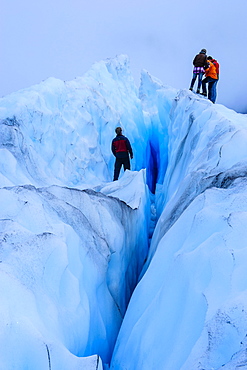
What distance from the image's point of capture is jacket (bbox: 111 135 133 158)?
512 cm

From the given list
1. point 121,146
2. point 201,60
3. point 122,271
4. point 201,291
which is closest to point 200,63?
point 201,60

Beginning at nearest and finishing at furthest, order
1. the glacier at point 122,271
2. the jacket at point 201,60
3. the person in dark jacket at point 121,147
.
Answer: the glacier at point 122,271
the person in dark jacket at point 121,147
the jacket at point 201,60

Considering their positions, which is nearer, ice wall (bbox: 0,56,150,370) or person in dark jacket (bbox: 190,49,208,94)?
ice wall (bbox: 0,56,150,370)

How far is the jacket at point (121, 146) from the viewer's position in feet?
16.8

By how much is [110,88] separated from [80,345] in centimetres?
670

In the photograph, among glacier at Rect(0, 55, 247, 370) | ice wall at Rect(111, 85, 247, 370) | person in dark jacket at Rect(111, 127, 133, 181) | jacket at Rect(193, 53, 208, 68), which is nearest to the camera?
ice wall at Rect(111, 85, 247, 370)

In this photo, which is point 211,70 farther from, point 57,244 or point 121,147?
point 57,244

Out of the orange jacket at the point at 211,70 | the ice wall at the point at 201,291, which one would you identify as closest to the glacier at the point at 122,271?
the ice wall at the point at 201,291

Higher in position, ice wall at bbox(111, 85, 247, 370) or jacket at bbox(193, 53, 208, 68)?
jacket at bbox(193, 53, 208, 68)

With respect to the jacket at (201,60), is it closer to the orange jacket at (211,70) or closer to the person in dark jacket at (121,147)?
the orange jacket at (211,70)

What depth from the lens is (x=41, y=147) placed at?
15.4 feet

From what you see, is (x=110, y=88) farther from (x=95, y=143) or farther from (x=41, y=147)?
(x=41, y=147)

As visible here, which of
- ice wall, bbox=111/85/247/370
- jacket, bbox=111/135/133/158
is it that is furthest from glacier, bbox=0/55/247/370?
jacket, bbox=111/135/133/158

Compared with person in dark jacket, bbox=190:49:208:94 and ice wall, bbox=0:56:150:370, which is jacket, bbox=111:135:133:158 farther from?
person in dark jacket, bbox=190:49:208:94
